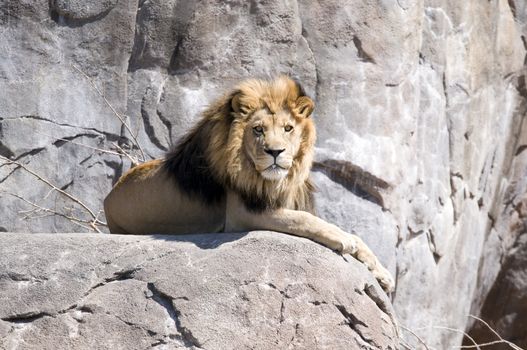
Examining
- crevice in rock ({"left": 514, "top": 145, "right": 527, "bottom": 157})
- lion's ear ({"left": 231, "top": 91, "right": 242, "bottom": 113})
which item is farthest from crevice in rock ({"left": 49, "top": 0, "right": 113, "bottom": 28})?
crevice in rock ({"left": 514, "top": 145, "right": 527, "bottom": 157})

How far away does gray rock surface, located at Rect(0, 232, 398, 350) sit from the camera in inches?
156

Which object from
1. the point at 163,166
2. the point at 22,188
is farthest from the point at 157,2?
the point at 163,166

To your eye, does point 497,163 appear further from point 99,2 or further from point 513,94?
point 99,2

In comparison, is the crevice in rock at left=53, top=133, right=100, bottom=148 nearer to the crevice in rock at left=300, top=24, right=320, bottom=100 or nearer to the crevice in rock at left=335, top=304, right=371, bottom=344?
the crevice in rock at left=300, top=24, right=320, bottom=100

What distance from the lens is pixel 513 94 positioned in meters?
7.75

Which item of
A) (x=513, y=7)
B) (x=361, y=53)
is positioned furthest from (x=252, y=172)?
(x=513, y=7)

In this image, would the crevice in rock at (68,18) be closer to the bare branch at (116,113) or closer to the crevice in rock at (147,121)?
the bare branch at (116,113)

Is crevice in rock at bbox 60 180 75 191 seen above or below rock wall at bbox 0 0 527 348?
below

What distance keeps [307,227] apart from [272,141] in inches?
15.4

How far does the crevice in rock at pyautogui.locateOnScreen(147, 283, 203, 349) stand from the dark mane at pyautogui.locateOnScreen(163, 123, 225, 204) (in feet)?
2.39

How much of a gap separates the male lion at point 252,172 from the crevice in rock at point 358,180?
157 centimetres

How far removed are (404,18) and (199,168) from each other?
2473 mm

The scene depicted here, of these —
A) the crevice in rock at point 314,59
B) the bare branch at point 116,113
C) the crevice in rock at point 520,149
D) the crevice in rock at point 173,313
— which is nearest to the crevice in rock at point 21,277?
the crevice in rock at point 173,313

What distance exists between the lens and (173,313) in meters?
4.00
